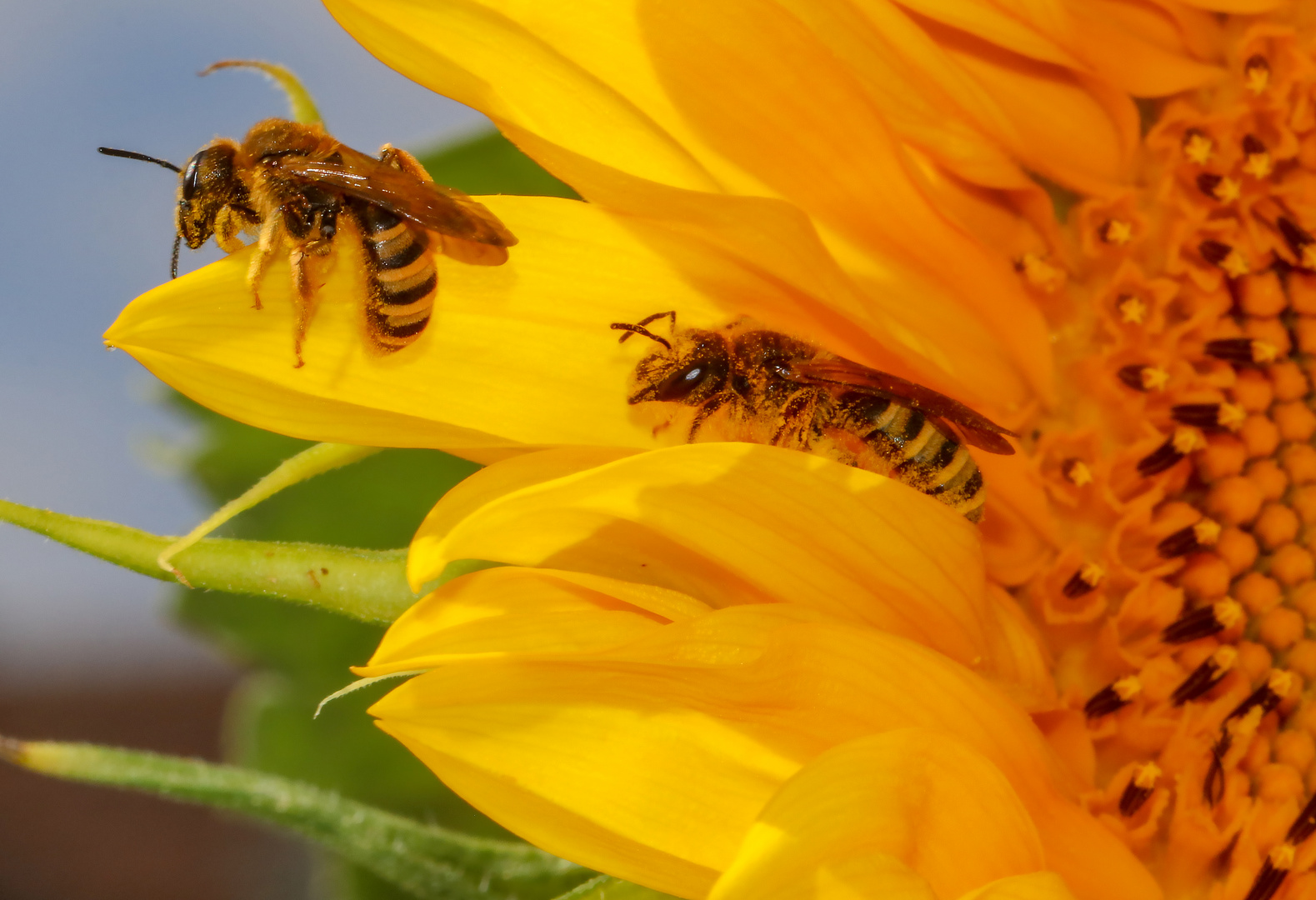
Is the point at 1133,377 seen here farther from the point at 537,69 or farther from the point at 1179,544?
the point at 537,69

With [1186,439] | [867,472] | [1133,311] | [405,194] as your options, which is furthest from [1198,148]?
[405,194]

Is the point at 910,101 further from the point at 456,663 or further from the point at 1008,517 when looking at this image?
the point at 456,663

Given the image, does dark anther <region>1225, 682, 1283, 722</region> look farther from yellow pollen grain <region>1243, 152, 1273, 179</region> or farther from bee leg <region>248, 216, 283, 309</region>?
bee leg <region>248, 216, 283, 309</region>

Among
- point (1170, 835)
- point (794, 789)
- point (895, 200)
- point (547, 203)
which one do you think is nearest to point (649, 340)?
point (547, 203)

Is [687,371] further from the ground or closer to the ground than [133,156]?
closer to the ground

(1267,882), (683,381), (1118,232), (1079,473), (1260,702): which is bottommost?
(1267,882)

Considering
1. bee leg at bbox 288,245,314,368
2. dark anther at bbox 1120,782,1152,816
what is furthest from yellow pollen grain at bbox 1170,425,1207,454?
bee leg at bbox 288,245,314,368

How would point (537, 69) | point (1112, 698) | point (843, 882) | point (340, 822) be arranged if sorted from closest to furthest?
point (843, 882)
point (537, 69)
point (340, 822)
point (1112, 698)

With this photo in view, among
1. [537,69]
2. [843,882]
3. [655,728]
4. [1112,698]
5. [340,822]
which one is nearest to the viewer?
[843,882]
